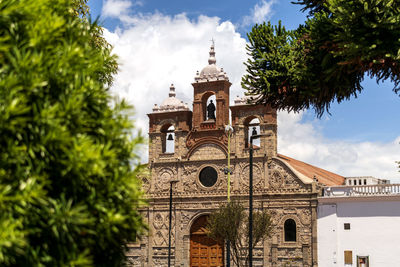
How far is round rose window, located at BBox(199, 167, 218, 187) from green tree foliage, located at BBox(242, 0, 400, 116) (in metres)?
24.0

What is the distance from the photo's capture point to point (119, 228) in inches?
250

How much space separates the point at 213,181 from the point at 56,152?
34299 mm

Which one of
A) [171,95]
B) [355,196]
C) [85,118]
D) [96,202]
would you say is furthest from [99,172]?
[171,95]

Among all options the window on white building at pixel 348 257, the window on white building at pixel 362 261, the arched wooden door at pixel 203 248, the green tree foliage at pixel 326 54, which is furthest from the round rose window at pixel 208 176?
the green tree foliage at pixel 326 54

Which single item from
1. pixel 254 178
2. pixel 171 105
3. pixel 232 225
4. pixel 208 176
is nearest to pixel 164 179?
pixel 208 176

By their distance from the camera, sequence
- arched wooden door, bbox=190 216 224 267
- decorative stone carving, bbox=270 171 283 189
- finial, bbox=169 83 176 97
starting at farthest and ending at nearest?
finial, bbox=169 83 176 97, arched wooden door, bbox=190 216 224 267, decorative stone carving, bbox=270 171 283 189

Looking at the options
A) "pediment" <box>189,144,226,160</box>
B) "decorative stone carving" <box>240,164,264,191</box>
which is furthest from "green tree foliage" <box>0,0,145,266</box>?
"pediment" <box>189,144,226,160</box>

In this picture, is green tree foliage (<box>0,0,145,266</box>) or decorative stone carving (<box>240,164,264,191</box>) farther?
decorative stone carving (<box>240,164,264,191</box>)

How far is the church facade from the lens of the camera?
3634 cm

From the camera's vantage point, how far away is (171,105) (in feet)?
141

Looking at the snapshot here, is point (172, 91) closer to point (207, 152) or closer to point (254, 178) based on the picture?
point (207, 152)

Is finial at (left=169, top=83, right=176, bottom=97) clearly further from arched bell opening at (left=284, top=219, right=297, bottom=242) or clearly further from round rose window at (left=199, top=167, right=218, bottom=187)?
arched bell opening at (left=284, top=219, right=297, bottom=242)

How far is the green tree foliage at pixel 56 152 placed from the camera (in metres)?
5.41

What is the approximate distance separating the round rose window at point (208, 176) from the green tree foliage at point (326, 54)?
2397 cm
